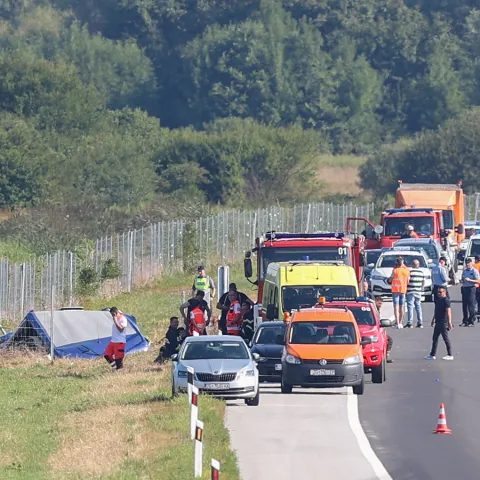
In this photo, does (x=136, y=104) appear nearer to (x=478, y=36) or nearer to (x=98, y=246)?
(x=478, y=36)

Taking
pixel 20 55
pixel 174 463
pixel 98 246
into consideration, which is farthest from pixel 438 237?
→ pixel 20 55

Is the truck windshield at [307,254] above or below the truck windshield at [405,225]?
below

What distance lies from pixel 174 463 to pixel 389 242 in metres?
30.8

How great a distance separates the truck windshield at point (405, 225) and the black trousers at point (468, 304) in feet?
36.8

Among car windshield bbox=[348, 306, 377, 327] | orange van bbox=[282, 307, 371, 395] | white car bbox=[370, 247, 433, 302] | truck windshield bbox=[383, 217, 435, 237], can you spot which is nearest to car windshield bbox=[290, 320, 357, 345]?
orange van bbox=[282, 307, 371, 395]

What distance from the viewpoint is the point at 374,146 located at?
385 feet

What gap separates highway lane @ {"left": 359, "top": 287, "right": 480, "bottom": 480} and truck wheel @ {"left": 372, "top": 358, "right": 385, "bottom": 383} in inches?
8.5

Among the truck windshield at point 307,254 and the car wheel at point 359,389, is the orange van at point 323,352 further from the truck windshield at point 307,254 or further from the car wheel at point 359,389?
the truck windshield at point 307,254

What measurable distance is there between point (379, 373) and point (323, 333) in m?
1.79

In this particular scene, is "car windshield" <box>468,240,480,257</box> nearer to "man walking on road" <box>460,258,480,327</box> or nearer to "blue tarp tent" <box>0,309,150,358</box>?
"man walking on road" <box>460,258,480,327</box>

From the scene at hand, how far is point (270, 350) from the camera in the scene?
29.3 metres

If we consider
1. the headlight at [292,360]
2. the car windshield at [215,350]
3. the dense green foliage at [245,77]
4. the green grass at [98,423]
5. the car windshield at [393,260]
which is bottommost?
the green grass at [98,423]

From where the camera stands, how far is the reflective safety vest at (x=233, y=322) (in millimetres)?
32625

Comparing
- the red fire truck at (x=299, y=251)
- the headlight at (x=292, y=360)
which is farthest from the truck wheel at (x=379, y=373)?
the red fire truck at (x=299, y=251)
